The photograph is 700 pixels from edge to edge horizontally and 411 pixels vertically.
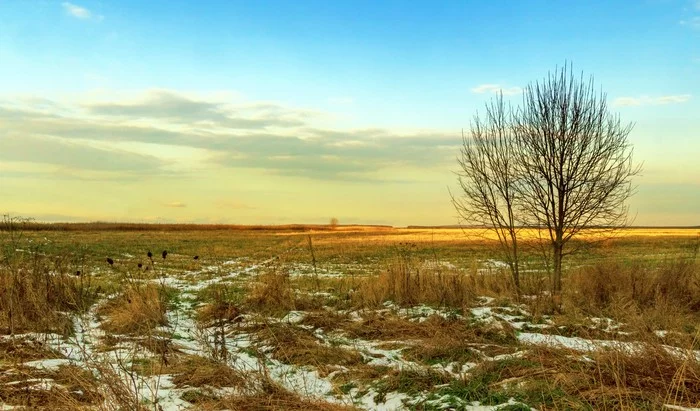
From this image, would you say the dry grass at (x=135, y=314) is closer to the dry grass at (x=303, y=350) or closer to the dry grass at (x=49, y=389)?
the dry grass at (x=303, y=350)

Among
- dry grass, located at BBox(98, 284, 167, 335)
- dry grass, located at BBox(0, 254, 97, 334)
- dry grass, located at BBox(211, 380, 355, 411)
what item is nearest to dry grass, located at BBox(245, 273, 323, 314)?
dry grass, located at BBox(98, 284, 167, 335)

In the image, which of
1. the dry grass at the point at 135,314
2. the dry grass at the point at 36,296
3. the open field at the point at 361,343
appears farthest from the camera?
the dry grass at the point at 135,314

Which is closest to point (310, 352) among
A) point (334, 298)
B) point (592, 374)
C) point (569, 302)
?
point (592, 374)

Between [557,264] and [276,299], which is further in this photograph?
[557,264]

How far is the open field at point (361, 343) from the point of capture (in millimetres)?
4750

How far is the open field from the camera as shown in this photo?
475 centimetres

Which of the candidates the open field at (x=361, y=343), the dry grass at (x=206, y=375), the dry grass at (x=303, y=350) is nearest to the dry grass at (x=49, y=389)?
the open field at (x=361, y=343)

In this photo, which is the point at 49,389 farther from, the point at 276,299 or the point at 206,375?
the point at 276,299

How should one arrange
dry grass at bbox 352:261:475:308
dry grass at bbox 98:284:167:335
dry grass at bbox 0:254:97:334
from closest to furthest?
1. dry grass at bbox 0:254:97:334
2. dry grass at bbox 98:284:167:335
3. dry grass at bbox 352:261:475:308

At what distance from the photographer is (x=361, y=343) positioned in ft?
24.9

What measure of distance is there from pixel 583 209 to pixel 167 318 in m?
9.57

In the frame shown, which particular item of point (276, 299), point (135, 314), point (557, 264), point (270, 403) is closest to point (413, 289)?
point (276, 299)

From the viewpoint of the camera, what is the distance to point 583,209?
12.5 m

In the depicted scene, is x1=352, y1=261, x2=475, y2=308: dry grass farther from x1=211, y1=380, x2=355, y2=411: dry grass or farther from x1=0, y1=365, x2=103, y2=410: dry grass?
x1=0, y1=365, x2=103, y2=410: dry grass
